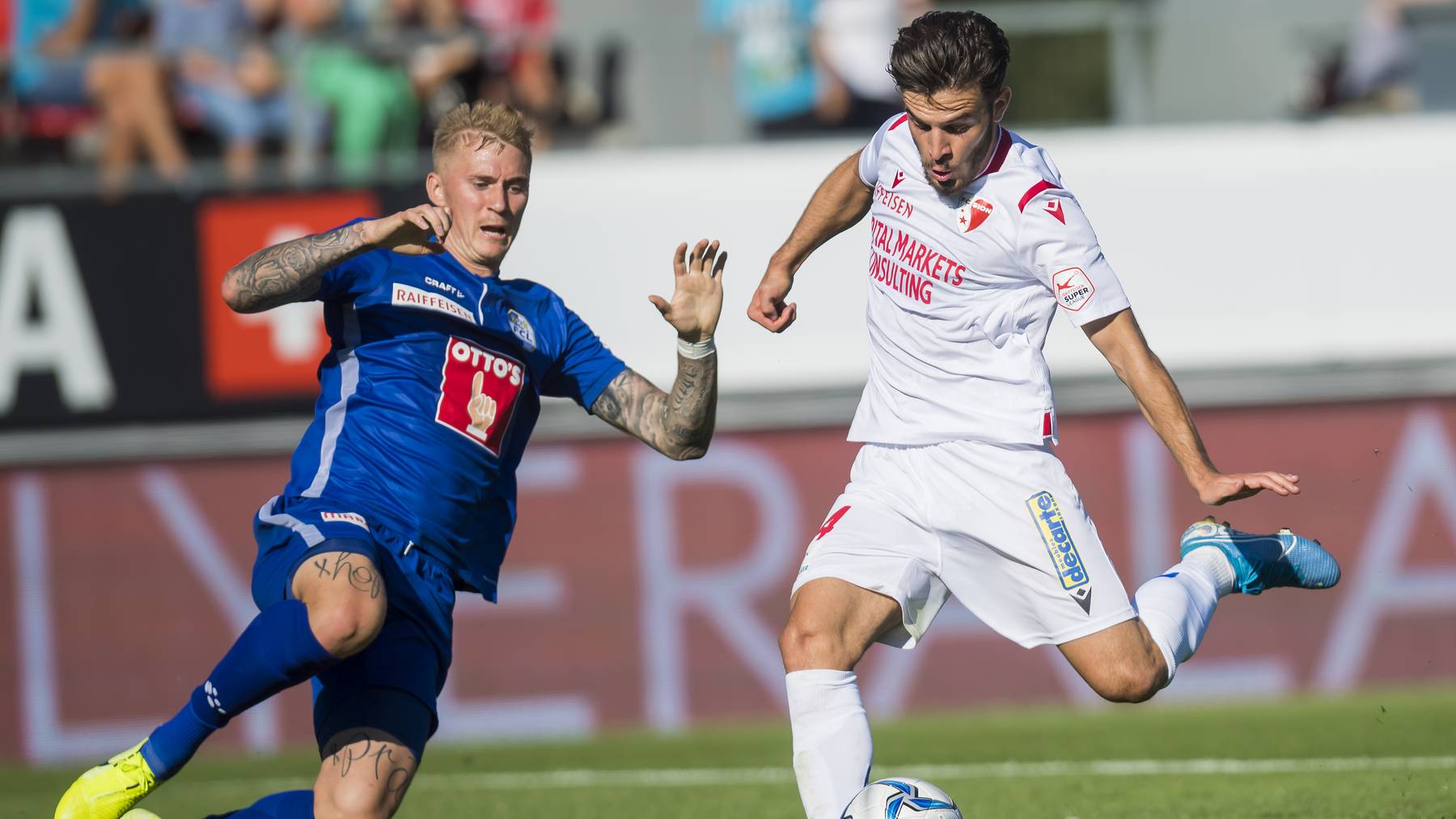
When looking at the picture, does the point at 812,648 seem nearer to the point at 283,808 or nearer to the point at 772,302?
the point at 772,302

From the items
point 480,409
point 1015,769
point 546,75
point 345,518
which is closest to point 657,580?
point 546,75

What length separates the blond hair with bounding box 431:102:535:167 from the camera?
16.9 feet

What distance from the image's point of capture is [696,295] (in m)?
5.11

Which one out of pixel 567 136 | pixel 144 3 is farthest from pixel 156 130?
pixel 567 136

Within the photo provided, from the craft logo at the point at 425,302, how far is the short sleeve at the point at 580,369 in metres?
0.37

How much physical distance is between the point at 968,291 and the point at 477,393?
59.4 inches

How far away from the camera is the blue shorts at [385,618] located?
4742 millimetres

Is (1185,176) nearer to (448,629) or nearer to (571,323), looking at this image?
(571,323)

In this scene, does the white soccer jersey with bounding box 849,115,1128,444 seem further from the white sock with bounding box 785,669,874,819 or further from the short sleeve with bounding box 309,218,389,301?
the short sleeve with bounding box 309,218,389,301

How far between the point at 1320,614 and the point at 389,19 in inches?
269

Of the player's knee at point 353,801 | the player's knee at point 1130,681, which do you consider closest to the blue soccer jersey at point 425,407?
the player's knee at point 353,801

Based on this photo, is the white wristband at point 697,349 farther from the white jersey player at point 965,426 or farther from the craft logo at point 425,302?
the craft logo at point 425,302

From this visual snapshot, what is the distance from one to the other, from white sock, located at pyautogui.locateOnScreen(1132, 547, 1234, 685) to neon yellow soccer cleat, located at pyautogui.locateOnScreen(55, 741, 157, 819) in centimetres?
297

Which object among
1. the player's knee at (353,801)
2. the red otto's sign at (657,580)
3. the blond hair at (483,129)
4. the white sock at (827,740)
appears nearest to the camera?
the player's knee at (353,801)
